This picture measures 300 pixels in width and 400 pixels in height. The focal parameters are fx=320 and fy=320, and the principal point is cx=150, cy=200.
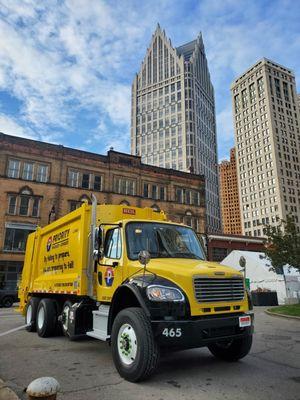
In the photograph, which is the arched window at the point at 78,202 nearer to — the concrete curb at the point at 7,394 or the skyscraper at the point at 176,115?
the concrete curb at the point at 7,394

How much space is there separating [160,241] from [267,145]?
140685 mm

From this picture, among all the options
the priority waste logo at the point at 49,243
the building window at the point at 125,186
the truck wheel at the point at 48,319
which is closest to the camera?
the truck wheel at the point at 48,319

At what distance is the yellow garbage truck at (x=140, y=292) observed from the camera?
514cm

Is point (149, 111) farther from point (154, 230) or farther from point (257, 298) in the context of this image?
point (154, 230)

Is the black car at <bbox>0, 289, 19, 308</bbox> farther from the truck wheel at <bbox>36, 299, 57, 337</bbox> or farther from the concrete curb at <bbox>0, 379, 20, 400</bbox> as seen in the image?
the concrete curb at <bbox>0, 379, 20, 400</bbox>

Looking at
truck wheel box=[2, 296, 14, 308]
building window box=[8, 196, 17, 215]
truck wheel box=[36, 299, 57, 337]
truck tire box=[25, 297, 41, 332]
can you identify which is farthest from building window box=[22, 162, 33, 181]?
truck wheel box=[36, 299, 57, 337]

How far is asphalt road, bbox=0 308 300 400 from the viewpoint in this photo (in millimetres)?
4680

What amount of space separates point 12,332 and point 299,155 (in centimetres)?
14778

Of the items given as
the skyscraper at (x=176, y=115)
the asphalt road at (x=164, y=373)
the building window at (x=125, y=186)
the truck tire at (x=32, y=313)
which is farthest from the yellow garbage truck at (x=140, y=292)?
the skyscraper at (x=176, y=115)

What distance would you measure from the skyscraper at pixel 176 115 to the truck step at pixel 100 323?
11079cm

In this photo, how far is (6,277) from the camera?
109 ft

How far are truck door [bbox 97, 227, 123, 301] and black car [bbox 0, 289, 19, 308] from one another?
18.3 meters

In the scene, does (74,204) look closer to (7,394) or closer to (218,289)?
(218,289)

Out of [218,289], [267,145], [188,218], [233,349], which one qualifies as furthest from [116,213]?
[267,145]
